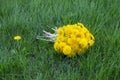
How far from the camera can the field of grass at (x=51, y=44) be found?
223 centimetres

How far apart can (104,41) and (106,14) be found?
49 cm

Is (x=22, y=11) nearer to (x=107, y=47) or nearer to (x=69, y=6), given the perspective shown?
(x=69, y=6)

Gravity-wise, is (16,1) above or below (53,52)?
above

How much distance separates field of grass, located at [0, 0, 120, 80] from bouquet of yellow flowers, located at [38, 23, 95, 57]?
7 centimetres

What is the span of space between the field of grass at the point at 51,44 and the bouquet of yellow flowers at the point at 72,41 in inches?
2.8

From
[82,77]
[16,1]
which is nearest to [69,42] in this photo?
[82,77]

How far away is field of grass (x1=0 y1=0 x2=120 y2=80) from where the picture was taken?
7.32 ft

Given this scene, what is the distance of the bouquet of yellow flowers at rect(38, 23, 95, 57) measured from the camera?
229 centimetres

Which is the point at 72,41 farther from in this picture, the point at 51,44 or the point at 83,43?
the point at 51,44

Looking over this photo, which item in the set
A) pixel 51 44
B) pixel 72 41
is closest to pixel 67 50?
pixel 72 41

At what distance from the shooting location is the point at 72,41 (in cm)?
230

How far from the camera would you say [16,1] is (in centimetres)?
315

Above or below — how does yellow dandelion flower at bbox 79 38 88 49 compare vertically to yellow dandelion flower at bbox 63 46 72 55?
above

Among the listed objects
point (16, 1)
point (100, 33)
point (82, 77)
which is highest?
point (16, 1)
